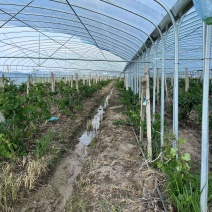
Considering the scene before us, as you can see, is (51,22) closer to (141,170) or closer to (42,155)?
(42,155)

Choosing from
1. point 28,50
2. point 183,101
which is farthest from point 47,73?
point 183,101

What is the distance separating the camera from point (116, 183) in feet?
13.8

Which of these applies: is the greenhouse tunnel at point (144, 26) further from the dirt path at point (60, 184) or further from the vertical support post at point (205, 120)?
the dirt path at point (60, 184)

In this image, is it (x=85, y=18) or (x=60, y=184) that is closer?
(x=60, y=184)

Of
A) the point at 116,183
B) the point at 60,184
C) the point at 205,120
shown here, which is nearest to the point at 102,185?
the point at 116,183

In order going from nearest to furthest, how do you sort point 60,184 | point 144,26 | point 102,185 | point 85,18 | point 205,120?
1. point 205,120
2. point 102,185
3. point 60,184
4. point 144,26
5. point 85,18

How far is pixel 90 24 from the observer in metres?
9.55

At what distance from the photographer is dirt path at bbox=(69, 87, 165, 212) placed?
3.54m

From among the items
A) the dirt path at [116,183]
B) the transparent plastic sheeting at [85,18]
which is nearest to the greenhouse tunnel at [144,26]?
the transparent plastic sheeting at [85,18]

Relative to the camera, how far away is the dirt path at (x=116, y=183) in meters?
3.54

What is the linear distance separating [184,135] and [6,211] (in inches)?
192

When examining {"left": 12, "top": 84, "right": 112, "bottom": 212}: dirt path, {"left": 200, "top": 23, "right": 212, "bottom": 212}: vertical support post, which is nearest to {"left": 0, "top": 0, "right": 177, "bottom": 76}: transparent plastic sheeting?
{"left": 200, "top": 23, "right": 212, "bottom": 212}: vertical support post

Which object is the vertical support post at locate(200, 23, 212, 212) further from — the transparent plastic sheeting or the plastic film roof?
the transparent plastic sheeting

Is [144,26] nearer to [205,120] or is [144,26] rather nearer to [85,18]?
[85,18]
